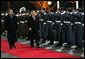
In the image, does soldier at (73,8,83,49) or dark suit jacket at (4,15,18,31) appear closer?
soldier at (73,8,83,49)

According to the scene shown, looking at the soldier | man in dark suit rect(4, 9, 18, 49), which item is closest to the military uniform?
the soldier

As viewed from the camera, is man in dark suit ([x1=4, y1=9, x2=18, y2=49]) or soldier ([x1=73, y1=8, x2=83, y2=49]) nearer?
soldier ([x1=73, y1=8, x2=83, y2=49])

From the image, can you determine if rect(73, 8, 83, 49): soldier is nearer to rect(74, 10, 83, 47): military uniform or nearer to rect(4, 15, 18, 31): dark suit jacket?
rect(74, 10, 83, 47): military uniform

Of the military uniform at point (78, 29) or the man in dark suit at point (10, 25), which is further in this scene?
the man in dark suit at point (10, 25)

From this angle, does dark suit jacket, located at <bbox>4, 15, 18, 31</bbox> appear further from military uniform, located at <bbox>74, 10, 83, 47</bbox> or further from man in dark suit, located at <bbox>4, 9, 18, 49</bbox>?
military uniform, located at <bbox>74, 10, 83, 47</bbox>

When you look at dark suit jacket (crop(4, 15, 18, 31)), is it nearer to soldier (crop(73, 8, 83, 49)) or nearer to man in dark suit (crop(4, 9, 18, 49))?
man in dark suit (crop(4, 9, 18, 49))

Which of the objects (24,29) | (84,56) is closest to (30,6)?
(24,29)

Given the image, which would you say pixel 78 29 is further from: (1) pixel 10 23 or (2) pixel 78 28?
A: (1) pixel 10 23

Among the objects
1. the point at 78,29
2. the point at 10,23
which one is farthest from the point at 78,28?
the point at 10,23

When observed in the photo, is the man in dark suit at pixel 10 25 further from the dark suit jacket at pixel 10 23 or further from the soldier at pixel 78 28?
the soldier at pixel 78 28

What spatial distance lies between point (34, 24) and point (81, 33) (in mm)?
1966

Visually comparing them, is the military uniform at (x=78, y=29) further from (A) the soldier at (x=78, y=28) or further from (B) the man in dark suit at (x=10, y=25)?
(B) the man in dark suit at (x=10, y=25)

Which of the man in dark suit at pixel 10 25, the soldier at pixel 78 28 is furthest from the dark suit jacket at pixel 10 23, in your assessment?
the soldier at pixel 78 28

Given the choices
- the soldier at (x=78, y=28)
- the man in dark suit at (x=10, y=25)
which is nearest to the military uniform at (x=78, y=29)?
the soldier at (x=78, y=28)
